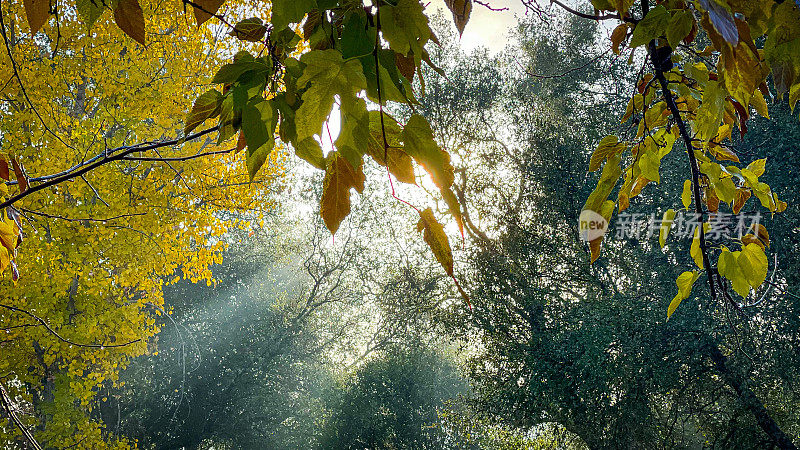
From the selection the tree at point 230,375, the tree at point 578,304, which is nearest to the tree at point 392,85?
the tree at point 578,304

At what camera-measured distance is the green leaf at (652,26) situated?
626 mm

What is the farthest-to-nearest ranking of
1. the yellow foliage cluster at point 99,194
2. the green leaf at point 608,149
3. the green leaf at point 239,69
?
the yellow foliage cluster at point 99,194 → the green leaf at point 608,149 → the green leaf at point 239,69

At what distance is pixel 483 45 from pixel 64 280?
8648 mm

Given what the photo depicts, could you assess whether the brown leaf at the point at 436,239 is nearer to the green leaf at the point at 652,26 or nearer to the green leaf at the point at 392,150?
the green leaf at the point at 392,150

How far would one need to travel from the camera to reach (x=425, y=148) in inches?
15.0

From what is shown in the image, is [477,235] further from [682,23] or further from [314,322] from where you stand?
[682,23]

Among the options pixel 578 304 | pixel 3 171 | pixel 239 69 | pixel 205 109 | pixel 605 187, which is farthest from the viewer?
pixel 578 304

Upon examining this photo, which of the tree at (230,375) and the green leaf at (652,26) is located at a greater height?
the tree at (230,375)

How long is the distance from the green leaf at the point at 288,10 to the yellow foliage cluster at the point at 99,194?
17.1 feet

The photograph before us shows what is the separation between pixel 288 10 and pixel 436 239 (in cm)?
23

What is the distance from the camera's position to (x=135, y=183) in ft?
20.6

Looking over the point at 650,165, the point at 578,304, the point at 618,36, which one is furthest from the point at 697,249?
the point at 578,304

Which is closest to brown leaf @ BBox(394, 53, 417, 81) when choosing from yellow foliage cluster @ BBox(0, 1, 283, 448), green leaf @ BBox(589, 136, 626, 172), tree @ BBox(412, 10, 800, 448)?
green leaf @ BBox(589, 136, 626, 172)

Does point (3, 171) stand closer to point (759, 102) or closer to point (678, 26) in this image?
point (678, 26)
